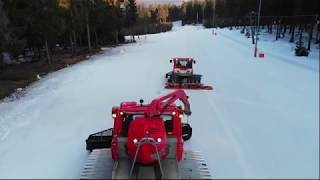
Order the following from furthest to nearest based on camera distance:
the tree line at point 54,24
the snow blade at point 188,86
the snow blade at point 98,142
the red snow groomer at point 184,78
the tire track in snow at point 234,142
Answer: the tree line at point 54,24, the red snow groomer at point 184,78, the snow blade at point 188,86, the snow blade at point 98,142, the tire track in snow at point 234,142

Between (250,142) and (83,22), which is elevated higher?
(83,22)

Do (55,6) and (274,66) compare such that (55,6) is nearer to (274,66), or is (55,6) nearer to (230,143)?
(274,66)

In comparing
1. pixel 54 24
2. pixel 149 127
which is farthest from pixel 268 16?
pixel 149 127

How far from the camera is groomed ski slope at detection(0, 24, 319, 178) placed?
29.4 ft

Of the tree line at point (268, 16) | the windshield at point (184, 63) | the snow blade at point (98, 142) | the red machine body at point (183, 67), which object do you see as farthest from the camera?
the tree line at point (268, 16)

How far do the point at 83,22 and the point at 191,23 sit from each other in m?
108

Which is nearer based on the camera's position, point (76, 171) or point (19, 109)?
point (76, 171)

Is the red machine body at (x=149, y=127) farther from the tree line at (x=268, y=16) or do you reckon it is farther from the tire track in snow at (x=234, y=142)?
the tree line at (x=268, y=16)

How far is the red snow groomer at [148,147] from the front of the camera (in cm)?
750

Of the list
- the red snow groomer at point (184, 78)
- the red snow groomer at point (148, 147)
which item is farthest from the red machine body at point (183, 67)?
the red snow groomer at point (148, 147)

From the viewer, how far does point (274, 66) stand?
1920cm

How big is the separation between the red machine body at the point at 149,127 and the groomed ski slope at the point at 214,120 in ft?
5.84

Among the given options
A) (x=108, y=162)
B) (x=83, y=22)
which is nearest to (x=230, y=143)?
(x=108, y=162)

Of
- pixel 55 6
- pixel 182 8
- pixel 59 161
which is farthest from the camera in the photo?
pixel 182 8
